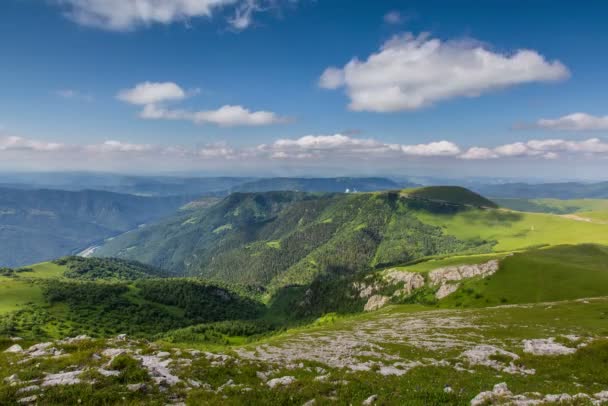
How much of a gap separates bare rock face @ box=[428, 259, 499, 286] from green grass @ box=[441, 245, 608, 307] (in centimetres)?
500

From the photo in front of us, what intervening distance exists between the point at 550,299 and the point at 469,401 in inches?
5455

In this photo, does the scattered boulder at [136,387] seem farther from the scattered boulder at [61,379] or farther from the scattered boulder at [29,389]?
the scattered boulder at [29,389]

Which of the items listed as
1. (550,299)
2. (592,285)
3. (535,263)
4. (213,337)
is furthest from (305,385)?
(535,263)

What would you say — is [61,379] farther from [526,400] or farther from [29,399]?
[526,400]

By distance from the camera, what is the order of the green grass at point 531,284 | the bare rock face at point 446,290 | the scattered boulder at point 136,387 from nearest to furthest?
the scattered boulder at point 136,387 < the green grass at point 531,284 < the bare rock face at point 446,290

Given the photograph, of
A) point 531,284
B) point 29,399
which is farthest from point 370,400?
point 531,284

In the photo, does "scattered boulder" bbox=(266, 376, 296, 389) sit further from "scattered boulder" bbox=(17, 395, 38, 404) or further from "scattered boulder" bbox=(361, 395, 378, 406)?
"scattered boulder" bbox=(17, 395, 38, 404)

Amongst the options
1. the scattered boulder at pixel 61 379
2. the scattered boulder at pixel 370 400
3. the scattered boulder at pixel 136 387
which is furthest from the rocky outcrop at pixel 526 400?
the scattered boulder at pixel 61 379

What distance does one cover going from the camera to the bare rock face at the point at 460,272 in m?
164

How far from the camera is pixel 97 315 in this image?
199 meters

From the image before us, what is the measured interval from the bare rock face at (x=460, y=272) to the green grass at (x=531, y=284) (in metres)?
5.00

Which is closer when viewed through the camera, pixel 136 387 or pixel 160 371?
pixel 136 387

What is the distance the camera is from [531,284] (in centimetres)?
13238

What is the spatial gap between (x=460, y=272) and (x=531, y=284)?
4564cm
